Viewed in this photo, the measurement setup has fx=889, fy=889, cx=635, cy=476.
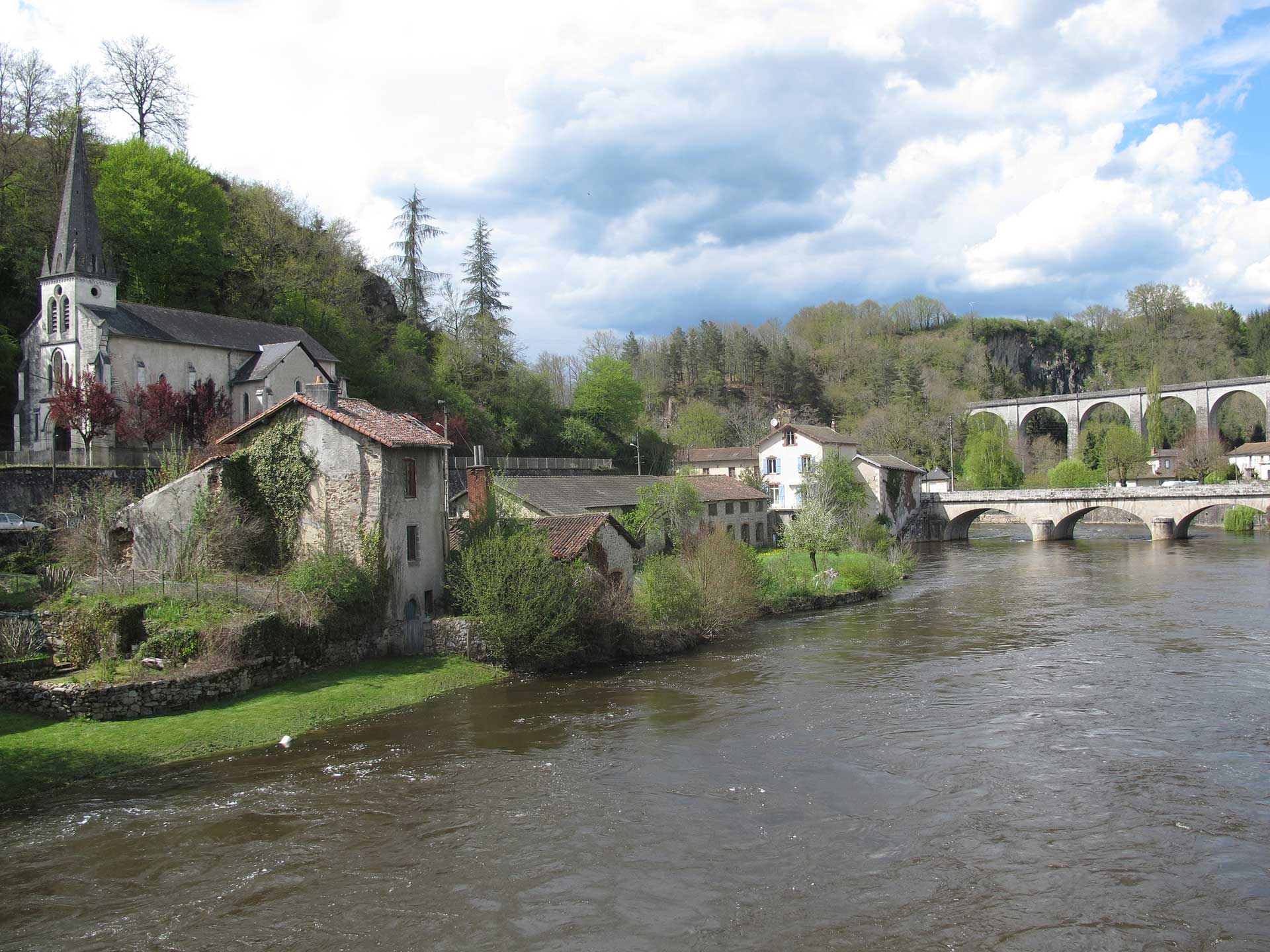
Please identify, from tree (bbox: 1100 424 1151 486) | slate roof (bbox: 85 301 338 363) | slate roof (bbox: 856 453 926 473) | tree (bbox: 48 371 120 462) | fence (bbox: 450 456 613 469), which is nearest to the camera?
tree (bbox: 48 371 120 462)

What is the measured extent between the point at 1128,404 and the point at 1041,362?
55.8 metres

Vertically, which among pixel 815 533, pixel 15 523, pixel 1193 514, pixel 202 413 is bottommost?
pixel 1193 514

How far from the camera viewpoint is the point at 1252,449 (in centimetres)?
9444

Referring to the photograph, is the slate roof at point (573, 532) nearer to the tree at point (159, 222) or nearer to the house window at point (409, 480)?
the house window at point (409, 480)

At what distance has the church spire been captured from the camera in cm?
4362

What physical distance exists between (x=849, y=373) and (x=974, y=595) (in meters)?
95.2

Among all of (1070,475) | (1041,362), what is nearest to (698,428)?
(1070,475)

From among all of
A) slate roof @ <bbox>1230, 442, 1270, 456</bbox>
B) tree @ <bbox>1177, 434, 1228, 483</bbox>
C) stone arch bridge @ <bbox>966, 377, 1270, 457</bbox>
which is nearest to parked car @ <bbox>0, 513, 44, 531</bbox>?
tree @ <bbox>1177, 434, 1228, 483</bbox>

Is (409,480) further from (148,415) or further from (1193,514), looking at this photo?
(1193,514)

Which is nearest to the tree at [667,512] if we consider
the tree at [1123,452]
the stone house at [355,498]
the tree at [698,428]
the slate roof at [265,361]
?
the stone house at [355,498]

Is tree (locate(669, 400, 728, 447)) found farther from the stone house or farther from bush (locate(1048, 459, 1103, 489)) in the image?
the stone house

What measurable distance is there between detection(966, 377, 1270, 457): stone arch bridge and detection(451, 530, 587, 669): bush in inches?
3712

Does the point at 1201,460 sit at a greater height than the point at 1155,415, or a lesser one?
lesser

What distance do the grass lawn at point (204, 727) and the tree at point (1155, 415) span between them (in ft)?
326
